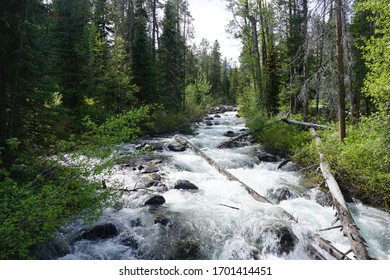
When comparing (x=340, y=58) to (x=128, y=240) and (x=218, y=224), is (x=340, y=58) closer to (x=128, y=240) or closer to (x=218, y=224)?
(x=218, y=224)

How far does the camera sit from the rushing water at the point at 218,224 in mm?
5918

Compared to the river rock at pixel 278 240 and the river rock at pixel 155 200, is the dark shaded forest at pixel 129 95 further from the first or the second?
the river rock at pixel 278 240

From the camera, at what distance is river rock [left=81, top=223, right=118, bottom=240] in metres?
6.32

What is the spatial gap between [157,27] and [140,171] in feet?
82.5

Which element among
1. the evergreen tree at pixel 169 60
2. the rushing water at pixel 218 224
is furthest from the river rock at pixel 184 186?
the evergreen tree at pixel 169 60

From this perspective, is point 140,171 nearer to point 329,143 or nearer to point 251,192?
point 251,192

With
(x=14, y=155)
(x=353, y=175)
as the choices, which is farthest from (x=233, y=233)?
(x=14, y=155)

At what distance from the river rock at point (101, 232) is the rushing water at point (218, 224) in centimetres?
9

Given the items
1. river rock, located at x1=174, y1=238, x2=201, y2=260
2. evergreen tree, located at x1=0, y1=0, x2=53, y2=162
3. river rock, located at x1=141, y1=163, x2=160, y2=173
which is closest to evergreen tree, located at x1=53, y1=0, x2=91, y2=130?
river rock, located at x1=141, y1=163, x2=160, y2=173

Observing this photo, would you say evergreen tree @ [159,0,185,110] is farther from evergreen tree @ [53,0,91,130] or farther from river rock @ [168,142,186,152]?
river rock @ [168,142,186,152]

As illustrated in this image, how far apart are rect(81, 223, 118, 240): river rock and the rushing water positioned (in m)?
0.09

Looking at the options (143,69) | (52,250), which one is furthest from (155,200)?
(143,69)

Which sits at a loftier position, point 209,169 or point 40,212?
point 40,212

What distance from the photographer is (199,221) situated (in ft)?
23.6
